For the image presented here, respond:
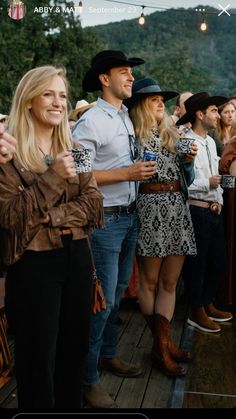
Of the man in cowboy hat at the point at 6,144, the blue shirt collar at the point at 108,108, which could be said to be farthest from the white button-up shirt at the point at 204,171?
the man in cowboy hat at the point at 6,144

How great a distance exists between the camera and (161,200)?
10.7 ft

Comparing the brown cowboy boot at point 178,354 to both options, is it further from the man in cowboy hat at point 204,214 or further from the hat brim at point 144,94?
the hat brim at point 144,94

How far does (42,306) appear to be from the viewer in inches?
82.9

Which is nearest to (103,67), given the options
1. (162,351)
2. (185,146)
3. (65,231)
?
(185,146)

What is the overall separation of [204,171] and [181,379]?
1.48m

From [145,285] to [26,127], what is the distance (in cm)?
148

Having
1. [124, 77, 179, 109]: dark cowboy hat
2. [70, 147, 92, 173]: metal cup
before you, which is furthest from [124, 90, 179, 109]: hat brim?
[70, 147, 92, 173]: metal cup

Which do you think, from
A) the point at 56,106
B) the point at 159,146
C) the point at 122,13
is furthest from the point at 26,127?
the point at 159,146

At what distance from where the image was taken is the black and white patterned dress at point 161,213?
128 inches

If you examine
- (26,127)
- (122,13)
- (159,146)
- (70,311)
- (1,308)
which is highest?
(122,13)

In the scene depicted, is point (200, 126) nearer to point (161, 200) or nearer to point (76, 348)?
point (161, 200)

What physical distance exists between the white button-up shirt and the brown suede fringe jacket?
1.89 metres

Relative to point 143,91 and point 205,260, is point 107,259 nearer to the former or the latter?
point 143,91

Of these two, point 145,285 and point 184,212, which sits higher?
point 184,212
